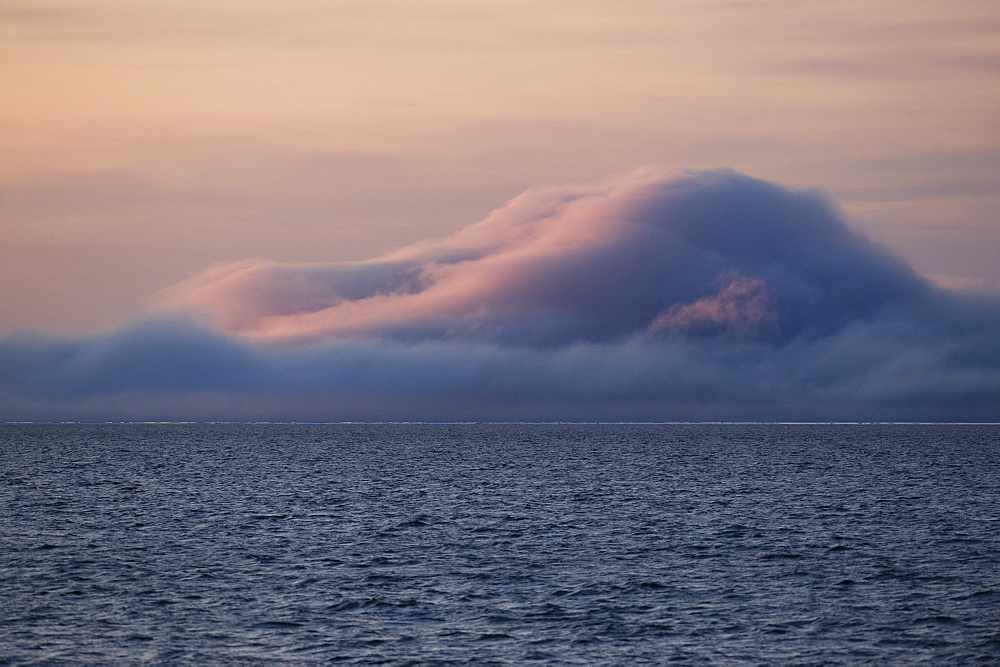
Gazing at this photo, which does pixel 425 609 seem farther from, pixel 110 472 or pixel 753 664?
pixel 110 472

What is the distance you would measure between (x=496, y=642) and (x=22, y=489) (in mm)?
78031

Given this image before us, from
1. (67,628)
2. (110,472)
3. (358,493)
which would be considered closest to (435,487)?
(358,493)

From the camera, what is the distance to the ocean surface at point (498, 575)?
38531 millimetres

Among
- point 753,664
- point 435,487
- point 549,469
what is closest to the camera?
point 753,664

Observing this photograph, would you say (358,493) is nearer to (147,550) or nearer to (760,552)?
(147,550)

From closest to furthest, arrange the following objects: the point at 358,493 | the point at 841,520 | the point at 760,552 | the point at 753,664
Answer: the point at 753,664, the point at 760,552, the point at 841,520, the point at 358,493

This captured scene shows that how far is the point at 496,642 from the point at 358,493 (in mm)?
63677

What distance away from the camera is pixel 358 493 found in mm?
101125

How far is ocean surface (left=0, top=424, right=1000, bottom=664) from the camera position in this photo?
38.5 metres

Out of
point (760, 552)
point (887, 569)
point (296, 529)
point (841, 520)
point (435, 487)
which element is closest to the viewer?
point (887, 569)

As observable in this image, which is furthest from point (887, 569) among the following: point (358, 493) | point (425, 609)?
point (358, 493)

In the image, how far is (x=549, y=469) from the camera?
147625 mm

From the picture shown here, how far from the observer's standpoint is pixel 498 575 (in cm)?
5212

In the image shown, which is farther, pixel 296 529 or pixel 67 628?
pixel 296 529
